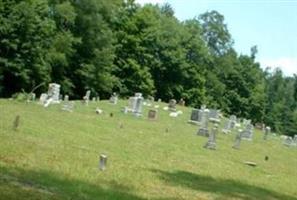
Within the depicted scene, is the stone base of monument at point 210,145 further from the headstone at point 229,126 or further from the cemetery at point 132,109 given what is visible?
the headstone at point 229,126

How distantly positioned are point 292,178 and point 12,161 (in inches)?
451

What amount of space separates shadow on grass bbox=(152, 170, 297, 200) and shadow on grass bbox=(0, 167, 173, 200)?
250cm

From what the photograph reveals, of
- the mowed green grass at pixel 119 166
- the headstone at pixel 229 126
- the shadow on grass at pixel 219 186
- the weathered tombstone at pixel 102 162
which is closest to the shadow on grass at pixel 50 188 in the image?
the mowed green grass at pixel 119 166

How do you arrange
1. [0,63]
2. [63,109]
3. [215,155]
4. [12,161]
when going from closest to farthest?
1. [12,161]
2. [215,155]
3. [63,109]
4. [0,63]

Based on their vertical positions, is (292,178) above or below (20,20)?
below

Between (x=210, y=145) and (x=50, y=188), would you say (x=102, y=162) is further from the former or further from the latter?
(x=210, y=145)

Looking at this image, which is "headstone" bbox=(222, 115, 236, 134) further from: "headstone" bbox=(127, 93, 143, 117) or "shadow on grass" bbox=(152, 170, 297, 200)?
"shadow on grass" bbox=(152, 170, 297, 200)

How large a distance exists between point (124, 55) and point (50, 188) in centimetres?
5610

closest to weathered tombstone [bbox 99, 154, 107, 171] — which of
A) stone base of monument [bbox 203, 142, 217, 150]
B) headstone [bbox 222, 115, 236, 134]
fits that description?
stone base of monument [bbox 203, 142, 217, 150]

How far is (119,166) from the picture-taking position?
15.8 metres

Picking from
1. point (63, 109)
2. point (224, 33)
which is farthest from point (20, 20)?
point (224, 33)

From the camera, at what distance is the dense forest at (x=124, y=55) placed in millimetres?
49562

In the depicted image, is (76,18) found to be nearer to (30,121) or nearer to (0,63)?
(0,63)

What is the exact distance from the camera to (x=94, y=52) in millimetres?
59344
